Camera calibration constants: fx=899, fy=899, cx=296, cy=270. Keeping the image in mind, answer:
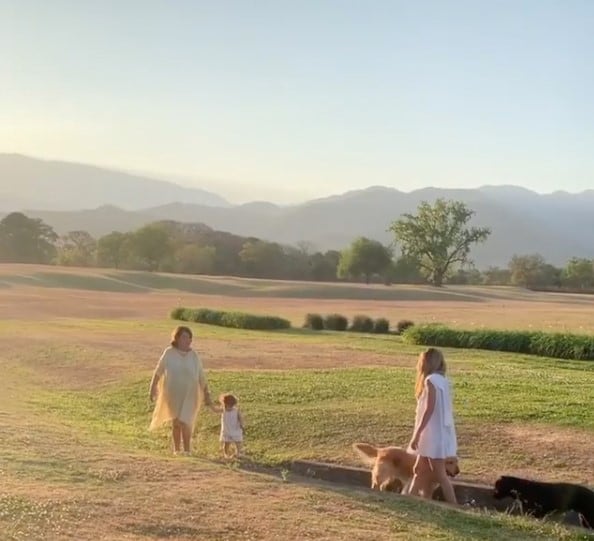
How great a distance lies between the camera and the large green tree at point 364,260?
91.9 m

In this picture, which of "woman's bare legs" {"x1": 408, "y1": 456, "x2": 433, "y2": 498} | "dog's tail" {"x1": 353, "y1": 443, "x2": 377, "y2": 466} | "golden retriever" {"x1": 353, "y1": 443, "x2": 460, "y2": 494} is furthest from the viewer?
"dog's tail" {"x1": 353, "y1": 443, "x2": 377, "y2": 466}

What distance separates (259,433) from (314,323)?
2322cm

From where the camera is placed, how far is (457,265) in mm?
106125

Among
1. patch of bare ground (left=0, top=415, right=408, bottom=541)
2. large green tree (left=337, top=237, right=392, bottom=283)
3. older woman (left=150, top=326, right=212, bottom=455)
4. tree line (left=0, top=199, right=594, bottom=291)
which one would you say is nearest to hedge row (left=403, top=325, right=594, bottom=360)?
older woman (left=150, top=326, right=212, bottom=455)

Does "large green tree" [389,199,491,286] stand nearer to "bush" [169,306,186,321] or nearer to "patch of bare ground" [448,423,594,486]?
"bush" [169,306,186,321]

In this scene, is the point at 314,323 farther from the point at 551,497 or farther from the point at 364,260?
the point at 364,260

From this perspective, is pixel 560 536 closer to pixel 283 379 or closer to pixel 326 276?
pixel 283 379

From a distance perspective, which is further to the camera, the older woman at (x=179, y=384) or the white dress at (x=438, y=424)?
the older woman at (x=179, y=384)

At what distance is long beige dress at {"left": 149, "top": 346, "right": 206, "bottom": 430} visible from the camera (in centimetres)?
1143

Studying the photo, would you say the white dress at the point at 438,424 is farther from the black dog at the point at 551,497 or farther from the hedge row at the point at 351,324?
the hedge row at the point at 351,324

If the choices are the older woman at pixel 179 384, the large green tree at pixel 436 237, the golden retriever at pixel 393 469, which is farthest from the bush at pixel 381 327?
the large green tree at pixel 436 237

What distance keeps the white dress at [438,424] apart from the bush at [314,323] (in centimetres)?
2744

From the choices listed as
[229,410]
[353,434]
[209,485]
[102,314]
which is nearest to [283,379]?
[353,434]

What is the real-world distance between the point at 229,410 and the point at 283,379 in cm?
616
